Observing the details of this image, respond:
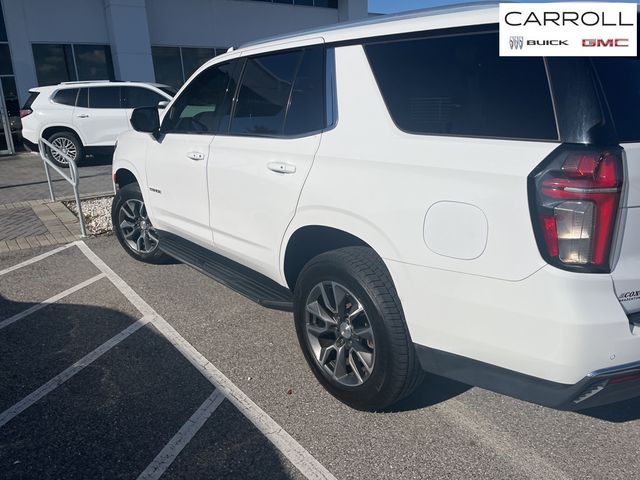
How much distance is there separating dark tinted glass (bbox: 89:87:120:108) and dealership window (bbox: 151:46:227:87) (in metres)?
6.28

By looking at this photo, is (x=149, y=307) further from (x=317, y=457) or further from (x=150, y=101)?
(x=150, y=101)

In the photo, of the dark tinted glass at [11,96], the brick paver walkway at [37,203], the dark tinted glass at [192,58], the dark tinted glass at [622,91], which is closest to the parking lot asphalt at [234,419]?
the dark tinted glass at [622,91]

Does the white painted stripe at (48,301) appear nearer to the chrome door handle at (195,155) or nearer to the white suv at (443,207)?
the chrome door handle at (195,155)

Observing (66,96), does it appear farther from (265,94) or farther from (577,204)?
(577,204)

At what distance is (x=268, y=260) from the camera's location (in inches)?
139

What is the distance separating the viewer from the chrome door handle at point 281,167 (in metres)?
3.14

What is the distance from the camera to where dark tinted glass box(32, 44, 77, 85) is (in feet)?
52.6

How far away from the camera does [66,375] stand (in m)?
3.47

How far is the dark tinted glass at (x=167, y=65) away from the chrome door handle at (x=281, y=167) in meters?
17.0

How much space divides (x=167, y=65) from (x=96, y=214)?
12471 millimetres

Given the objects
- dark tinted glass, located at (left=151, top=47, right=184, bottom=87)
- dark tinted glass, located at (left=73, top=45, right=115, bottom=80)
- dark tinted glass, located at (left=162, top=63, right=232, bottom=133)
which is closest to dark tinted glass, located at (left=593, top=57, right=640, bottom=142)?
dark tinted glass, located at (left=162, top=63, right=232, bottom=133)

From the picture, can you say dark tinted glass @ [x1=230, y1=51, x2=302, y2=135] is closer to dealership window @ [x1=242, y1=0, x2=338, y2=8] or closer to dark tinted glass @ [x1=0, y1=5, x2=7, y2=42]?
dark tinted glass @ [x1=0, y1=5, x2=7, y2=42]

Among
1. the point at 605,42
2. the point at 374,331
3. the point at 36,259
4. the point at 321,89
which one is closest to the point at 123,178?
the point at 36,259

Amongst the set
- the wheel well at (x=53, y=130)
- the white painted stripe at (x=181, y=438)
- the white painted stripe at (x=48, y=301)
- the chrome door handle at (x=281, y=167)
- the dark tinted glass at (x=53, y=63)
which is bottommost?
the white painted stripe at (x=48, y=301)
